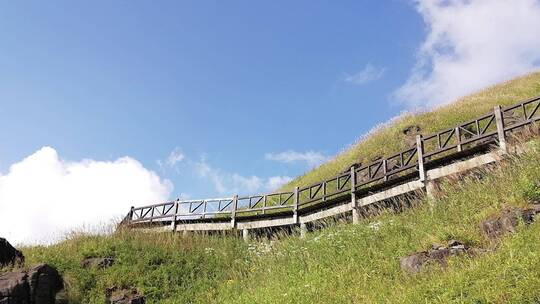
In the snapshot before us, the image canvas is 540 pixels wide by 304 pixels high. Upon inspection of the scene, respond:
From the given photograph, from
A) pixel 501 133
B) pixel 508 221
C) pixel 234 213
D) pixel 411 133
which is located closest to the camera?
pixel 508 221

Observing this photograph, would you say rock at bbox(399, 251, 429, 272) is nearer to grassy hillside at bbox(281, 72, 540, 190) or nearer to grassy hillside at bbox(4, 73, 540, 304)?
grassy hillside at bbox(4, 73, 540, 304)

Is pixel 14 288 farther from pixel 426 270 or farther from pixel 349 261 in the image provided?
pixel 426 270

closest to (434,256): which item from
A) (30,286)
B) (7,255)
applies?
(30,286)

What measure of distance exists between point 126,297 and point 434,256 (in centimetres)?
1073

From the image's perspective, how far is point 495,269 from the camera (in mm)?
7312

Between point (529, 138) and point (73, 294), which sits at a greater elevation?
point (529, 138)

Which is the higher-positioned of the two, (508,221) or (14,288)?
(508,221)

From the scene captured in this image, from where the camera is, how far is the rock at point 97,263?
57.9 ft

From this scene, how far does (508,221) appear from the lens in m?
9.21

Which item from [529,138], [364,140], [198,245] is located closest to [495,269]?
[529,138]

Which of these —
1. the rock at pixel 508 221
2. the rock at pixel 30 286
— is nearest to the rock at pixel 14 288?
the rock at pixel 30 286

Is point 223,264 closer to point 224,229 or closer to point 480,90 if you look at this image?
point 224,229

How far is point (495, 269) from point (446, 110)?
101 ft

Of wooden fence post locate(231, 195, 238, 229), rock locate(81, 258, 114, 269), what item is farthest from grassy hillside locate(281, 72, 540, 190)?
rock locate(81, 258, 114, 269)
